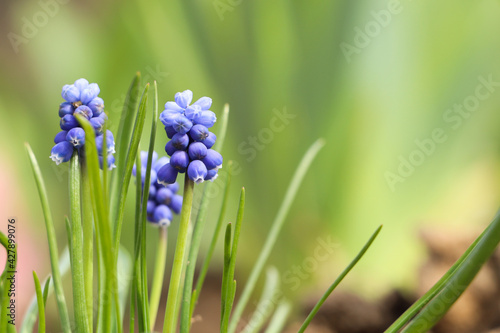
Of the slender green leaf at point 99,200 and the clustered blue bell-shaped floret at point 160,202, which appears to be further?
the clustered blue bell-shaped floret at point 160,202

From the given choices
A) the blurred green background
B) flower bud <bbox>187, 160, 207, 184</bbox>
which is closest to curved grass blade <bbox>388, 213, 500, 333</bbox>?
flower bud <bbox>187, 160, 207, 184</bbox>

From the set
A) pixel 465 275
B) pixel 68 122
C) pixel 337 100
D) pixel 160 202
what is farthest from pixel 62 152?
pixel 337 100

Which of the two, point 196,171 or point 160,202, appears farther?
point 160,202

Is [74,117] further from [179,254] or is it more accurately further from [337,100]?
[337,100]

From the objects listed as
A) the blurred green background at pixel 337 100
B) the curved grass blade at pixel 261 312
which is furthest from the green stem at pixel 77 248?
the blurred green background at pixel 337 100

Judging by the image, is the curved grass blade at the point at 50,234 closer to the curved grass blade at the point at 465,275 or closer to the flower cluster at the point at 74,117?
the flower cluster at the point at 74,117

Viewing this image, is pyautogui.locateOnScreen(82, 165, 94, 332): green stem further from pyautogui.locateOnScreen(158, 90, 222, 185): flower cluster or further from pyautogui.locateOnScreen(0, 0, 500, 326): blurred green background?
pyautogui.locateOnScreen(0, 0, 500, 326): blurred green background
